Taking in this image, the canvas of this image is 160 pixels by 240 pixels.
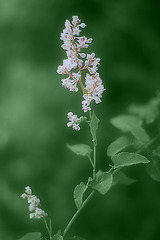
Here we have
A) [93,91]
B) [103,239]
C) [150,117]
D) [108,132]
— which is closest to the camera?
[93,91]

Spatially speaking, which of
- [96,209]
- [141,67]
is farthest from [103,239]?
[141,67]

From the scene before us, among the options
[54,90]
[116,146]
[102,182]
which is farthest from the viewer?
[54,90]

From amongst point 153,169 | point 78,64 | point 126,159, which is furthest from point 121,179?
point 78,64

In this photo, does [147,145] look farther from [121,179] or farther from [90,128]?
[90,128]

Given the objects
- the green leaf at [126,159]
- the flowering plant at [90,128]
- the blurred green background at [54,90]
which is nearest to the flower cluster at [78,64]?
the flowering plant at [90,128]

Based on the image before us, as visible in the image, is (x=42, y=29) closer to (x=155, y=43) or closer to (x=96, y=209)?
(x=155, y=43)

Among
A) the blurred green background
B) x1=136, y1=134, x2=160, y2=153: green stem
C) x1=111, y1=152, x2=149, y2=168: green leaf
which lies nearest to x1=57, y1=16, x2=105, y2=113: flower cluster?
x1=111, y1=152, x2=149, y2=168: green leaf
